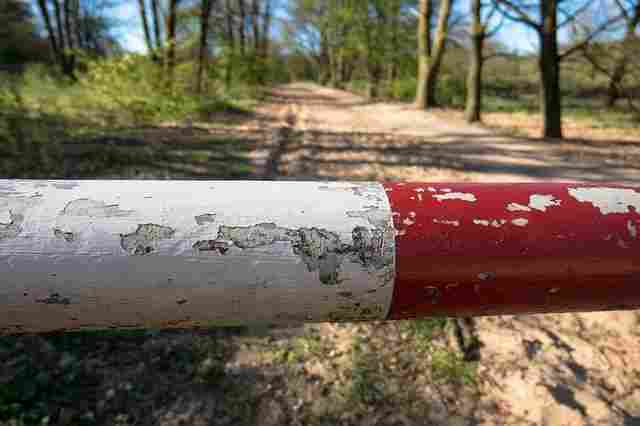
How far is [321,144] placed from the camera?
25.2ft

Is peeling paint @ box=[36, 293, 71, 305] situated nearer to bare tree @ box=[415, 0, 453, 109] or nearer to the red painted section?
the red painted section

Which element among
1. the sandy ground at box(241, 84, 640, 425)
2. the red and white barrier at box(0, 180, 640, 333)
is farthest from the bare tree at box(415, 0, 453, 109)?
the red and white barrier at box(0, 180, 640, 333)

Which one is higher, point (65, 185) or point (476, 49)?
point (476, 49)

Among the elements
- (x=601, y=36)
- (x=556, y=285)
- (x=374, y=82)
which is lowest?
(x=556, y=285)

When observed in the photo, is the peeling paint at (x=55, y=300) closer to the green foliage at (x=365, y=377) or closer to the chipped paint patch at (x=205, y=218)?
the chipped paint patch at (x=205, y=218)

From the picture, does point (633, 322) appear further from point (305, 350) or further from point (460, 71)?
point (460, 71)

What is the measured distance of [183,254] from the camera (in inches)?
22.6

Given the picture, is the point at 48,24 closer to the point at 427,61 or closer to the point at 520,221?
the point at 427,61

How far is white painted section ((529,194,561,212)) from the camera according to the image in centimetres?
62

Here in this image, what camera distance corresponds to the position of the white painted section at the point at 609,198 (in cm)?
63

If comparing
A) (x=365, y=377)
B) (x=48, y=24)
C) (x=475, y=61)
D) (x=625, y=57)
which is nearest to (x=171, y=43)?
(x=475, y=61)

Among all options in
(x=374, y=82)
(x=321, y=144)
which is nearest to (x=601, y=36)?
(x=321, y=144)

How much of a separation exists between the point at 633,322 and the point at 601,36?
7980 millimetres

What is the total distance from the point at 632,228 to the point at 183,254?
2.11ft
